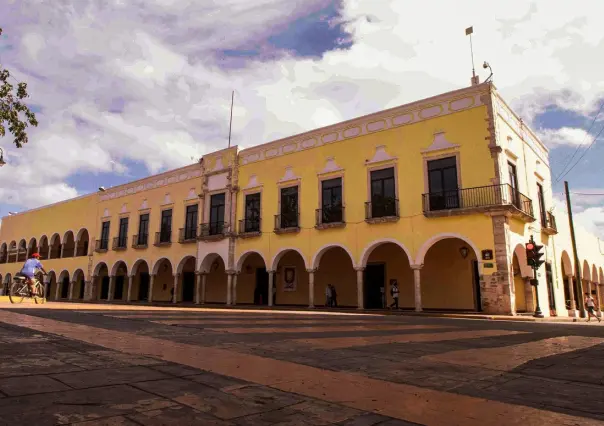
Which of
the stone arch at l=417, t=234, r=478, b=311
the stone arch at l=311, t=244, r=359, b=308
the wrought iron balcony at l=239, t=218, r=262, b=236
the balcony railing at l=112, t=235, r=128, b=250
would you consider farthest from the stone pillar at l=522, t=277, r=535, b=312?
the balcony railing at l=112, t=235, r=128, b=250

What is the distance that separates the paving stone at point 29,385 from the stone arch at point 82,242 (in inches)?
1302

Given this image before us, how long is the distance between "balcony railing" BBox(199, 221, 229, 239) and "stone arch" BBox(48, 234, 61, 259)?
18.5m

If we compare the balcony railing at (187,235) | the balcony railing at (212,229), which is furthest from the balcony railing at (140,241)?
the balcony railing at (212,229)

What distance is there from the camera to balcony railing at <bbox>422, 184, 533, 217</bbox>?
617 inches

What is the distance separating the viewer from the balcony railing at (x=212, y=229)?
23.7 m

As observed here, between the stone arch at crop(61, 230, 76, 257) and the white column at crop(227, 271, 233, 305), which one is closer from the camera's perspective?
the white column at crop(227, 271, 233, 305)

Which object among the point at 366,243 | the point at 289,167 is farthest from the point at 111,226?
the point at 366,243

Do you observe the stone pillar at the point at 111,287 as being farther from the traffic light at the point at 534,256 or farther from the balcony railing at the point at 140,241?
the traffic light at the point at 534,256

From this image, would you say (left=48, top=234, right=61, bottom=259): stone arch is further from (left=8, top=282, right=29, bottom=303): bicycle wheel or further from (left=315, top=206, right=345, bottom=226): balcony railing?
(left=315, top=206, right=345, bottom=226): balcony railing

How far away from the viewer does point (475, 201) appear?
16.0 m

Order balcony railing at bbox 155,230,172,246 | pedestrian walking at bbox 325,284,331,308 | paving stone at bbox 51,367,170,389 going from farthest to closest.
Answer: balcony railing at bbox 155,230,172,246
pedestrian walking at bbox 325,284,331,308
paving stone at bbox 51,367,170,389

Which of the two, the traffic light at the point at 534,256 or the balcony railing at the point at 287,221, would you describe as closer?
the traffic light at the point at 534,256

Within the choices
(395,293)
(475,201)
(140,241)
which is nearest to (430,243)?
(475,201)

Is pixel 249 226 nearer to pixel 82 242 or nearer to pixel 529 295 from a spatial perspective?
pixel 529 295
